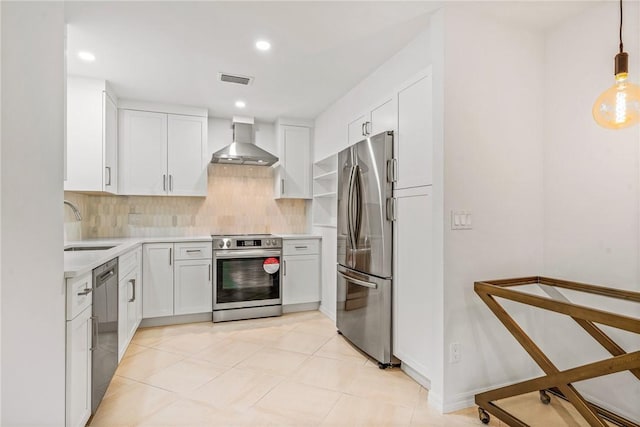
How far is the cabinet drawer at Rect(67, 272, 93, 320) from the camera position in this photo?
4.97 ft

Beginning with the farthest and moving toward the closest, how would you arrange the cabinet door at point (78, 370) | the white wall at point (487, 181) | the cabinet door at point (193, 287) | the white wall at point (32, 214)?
the cabinet door at point (193, 287) → the white wall at point (487, 181) → the cabinet door at point (78, 370) → the white wall at point (32, 214)

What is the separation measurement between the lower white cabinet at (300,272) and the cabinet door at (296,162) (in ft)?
2.34

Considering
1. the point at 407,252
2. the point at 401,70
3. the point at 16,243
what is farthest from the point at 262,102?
the point at 16,243

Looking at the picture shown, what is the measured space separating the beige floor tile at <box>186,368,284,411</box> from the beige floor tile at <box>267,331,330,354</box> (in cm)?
53

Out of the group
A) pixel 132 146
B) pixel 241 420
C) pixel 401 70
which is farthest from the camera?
pixel 132 146

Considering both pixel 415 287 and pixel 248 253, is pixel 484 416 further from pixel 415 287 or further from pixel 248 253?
pixel 248 253

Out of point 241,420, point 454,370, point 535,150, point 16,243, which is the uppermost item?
point 535,150

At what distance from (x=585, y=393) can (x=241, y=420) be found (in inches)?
84.4

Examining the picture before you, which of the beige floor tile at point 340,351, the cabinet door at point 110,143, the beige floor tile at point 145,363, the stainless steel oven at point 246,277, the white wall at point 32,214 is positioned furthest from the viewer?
the stainless steel oven at point 246,277

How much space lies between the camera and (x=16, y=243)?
118cm

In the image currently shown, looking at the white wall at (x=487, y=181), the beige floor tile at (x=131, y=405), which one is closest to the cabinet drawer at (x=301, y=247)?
the beige floor tile at (x=131, y=405)

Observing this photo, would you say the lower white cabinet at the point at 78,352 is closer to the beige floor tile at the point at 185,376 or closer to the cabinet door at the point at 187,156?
the beige floor tile at the point at 185,376

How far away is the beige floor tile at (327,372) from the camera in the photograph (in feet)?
7.74

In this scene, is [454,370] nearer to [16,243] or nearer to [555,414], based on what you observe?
[555,414]
